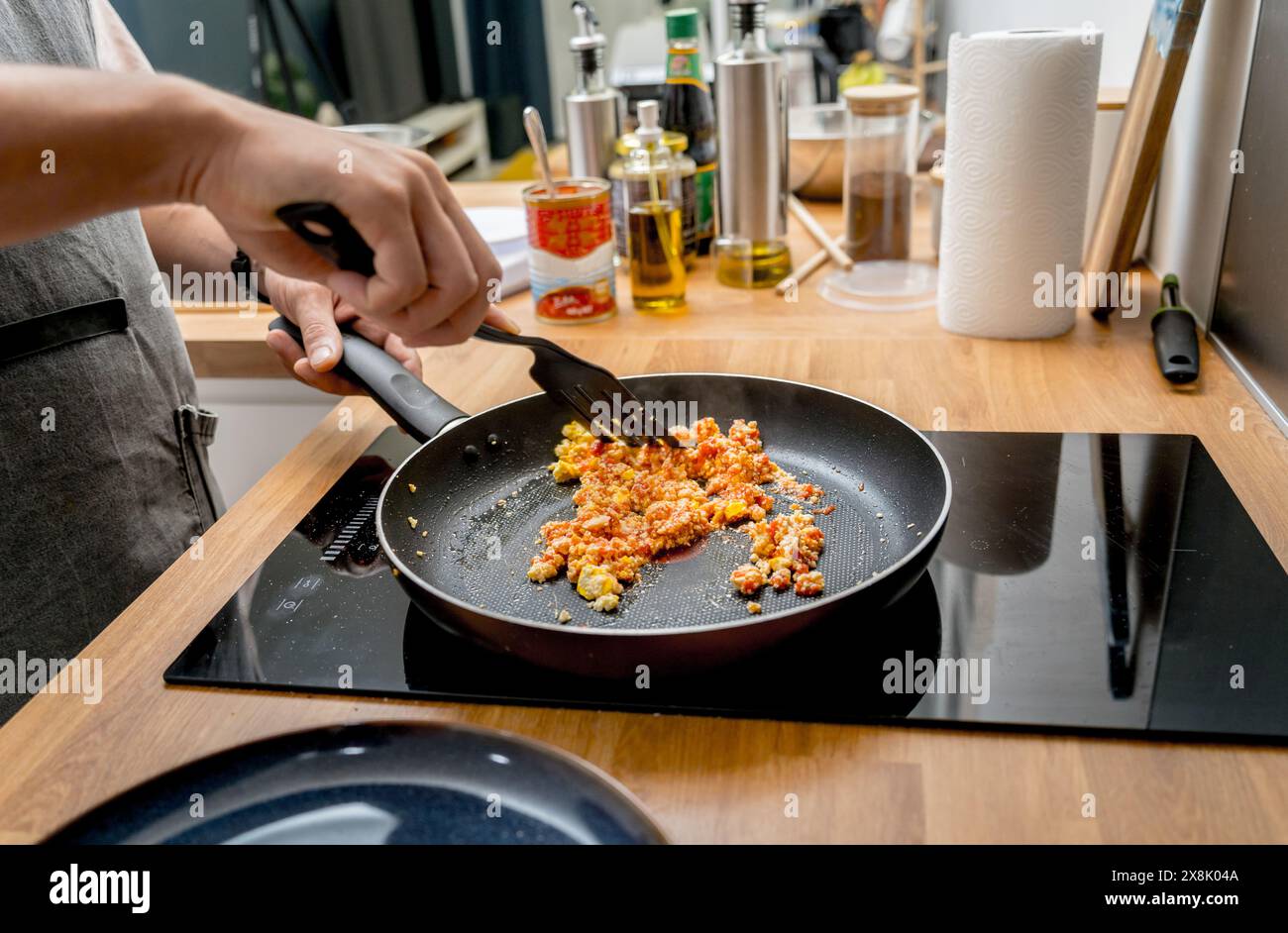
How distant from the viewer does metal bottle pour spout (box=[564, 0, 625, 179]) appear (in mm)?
1546

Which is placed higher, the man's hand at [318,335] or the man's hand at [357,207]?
the man's hand at [357,207]

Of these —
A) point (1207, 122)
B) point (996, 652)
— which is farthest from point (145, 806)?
point (1207, 122)

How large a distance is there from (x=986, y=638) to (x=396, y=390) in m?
0.58

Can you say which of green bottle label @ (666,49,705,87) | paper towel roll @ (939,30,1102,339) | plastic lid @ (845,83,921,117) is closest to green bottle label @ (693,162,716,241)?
green bottle label @ (666,49,705,87)

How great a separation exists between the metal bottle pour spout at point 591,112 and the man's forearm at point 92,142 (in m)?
1.06

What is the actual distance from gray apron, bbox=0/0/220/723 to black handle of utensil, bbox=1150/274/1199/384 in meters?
1.08

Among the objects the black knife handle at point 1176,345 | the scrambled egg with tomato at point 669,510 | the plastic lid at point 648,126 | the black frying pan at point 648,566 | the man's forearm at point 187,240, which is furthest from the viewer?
the plastic lid at point 648,126

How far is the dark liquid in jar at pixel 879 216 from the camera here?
1.50 m

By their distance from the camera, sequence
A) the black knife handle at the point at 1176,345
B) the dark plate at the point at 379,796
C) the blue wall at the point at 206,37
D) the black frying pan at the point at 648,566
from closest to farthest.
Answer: the dark plate at the point at 379,796
the black frying pan at the point at 648,566
the black knife handle at the point at 1176,345
the blue wall at the point at 206,37

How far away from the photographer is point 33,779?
0.60m

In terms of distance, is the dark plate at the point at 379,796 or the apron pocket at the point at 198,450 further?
the apron pocket at the point at 198,450

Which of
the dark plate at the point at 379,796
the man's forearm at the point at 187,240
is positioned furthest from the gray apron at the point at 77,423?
the dark plate at the point at 379,796

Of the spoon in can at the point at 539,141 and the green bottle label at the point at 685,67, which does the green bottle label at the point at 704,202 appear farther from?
the spoon in can at the point at 539,141

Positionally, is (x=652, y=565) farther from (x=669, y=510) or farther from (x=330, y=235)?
(x=330, y=235)
